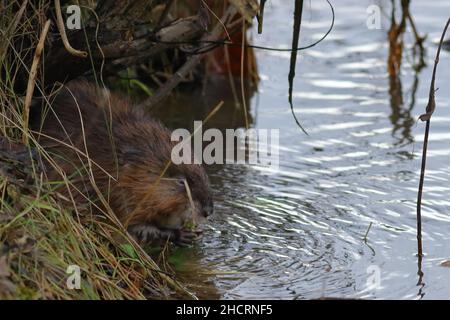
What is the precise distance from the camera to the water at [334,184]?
4.85 m

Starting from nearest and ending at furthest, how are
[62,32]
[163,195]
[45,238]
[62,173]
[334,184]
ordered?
1. [45,238]
2. [62,173]
3. [62,32]
4. [163,195]
5. [334,184]

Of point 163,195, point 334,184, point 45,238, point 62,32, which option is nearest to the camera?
point 45,238

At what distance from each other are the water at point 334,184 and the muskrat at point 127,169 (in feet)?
0.86

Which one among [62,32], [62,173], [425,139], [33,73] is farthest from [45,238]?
[425,139]

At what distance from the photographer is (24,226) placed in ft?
13.8

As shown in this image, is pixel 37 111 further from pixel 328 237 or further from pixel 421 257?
pixel 421 257

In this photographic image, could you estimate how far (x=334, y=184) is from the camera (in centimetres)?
615

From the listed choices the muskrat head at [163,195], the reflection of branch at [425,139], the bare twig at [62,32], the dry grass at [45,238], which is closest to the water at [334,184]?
the reflection of branch at [425,139]

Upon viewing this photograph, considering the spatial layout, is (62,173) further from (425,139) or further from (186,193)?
(425,139)

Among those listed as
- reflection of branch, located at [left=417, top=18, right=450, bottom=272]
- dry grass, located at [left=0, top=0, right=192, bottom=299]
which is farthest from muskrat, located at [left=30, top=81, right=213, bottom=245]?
reflection of branch, located at [left=417, top=18, right=450, bottom=272]

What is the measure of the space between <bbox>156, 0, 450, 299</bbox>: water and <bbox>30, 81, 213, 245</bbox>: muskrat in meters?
0.26

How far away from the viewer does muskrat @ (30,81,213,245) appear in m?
4.95

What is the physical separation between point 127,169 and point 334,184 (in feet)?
5.25

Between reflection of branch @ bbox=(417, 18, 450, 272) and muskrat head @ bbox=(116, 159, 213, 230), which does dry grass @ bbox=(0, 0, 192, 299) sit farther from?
reflection of branch @ bbox=(417, 18, 450, 272)
